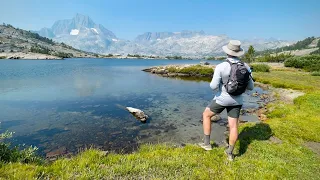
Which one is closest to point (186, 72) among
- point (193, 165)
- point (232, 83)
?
point (232, 83)

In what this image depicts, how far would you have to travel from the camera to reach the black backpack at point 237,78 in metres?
7.79

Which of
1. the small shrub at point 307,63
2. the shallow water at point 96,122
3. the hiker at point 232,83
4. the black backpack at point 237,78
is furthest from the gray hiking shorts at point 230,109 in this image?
the small shrub at point 307,63

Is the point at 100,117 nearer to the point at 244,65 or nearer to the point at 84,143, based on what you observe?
the point at 84,143

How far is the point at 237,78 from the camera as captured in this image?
7.80 meters

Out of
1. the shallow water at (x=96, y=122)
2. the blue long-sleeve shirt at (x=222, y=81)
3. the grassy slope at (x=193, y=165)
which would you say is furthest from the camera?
the shallow water at (x=96, y=122)

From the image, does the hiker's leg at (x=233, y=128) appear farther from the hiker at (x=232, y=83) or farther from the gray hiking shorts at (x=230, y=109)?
the gray hiking shorts at (x=230, y=109)

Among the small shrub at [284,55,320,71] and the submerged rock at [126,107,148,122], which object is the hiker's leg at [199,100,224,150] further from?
the small shrub at [284,55,320,71]

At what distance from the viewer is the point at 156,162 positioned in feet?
27.2

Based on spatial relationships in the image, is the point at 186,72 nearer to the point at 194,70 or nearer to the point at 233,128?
the point at 194,70

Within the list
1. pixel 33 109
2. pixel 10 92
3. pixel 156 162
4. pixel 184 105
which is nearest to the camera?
pixel 156 162

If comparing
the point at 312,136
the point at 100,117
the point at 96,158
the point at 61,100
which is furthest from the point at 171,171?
the point at 61,100

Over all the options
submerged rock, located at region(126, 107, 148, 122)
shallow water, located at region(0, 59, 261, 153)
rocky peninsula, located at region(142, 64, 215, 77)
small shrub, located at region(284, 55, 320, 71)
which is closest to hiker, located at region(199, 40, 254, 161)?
shallow water, located at region(0, 59, 261, 153)

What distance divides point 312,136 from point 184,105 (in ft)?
58.1

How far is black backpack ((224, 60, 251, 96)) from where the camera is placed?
7.79m
